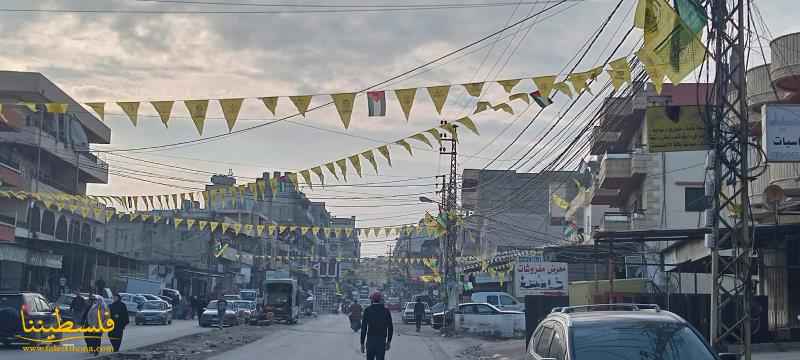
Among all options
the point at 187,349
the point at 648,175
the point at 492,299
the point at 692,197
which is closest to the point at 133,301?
the point at 492,299

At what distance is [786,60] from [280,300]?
4239 centimetres

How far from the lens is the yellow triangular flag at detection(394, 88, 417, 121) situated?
57.8ft

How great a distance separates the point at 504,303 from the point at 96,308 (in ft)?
97.1

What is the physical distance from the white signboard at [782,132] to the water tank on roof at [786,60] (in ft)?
13.4

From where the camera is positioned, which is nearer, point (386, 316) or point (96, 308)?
point (386, 316)

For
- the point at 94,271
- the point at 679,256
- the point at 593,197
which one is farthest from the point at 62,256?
the point at 679,256

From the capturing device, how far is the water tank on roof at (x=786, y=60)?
74.6ft

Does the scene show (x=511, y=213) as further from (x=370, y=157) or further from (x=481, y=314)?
(x=370, y=157)

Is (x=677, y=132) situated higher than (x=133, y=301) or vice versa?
(x=677, y=132)

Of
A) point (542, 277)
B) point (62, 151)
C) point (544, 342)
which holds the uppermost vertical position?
point (62, 151)

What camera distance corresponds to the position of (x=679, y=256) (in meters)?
29.6

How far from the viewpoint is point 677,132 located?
58.1ft

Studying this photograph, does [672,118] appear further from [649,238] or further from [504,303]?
[504,303]

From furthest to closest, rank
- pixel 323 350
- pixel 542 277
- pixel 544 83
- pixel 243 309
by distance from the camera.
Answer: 1. pixel 243 309
2. pixel 542 277
3. pixel 323 350
4. pixel 544 83
